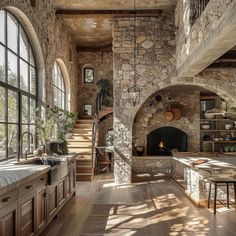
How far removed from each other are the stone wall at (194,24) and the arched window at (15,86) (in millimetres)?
3365

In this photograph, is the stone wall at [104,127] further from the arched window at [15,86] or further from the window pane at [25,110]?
the window pane at [25,110]

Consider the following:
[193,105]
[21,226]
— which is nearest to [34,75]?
[21,226]

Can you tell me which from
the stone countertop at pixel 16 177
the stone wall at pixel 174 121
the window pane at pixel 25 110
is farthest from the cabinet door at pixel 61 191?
the stone wall at pixel 174 121

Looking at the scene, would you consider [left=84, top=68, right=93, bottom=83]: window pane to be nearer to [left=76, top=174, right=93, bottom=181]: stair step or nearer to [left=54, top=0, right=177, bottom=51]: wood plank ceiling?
[left=54, top=0, right=177, bottom=51]: wood plank ceiling

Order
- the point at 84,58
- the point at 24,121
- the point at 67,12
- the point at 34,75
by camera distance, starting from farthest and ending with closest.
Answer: the point at 84,58
the point at 67,12
the point at 34,75
the point at 24,121

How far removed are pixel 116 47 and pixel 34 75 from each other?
2.44 metres

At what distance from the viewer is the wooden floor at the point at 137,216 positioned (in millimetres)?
4316

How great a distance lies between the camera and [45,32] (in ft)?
24.1

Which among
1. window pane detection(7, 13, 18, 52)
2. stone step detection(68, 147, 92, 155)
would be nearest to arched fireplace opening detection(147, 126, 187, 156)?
stone step detection(68, 147, 92, 155)

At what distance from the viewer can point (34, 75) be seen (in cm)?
710

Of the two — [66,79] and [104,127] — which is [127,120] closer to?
[66,79]

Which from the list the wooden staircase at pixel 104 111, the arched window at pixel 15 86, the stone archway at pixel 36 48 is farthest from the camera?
the wooden staircase at pixel 104 111

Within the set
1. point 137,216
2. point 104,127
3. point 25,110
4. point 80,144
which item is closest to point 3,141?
point 25,110

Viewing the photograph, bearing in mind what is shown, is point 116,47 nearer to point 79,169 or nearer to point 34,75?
point 34,75
